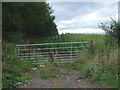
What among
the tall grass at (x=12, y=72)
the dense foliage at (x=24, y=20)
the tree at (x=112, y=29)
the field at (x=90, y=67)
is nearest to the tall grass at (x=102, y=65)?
the field at (x=90, y=67)

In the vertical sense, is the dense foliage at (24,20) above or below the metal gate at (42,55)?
above

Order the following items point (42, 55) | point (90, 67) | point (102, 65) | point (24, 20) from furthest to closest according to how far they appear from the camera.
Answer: point (24, 20), point (42, 55), point (102, 65), point (90, 67)

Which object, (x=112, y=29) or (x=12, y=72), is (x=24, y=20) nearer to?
(x=12, y=72)

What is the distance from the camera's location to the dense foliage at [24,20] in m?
6.55

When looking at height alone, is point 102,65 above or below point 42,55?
below

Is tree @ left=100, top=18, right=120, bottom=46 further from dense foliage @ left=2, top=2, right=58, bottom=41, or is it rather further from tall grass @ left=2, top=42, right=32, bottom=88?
dense foliage @ left=2, top=2, right=58, bottom=41

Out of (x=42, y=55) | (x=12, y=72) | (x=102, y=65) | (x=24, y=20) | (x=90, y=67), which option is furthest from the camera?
(x=24, y=20)

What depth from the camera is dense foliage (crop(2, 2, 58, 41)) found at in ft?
21.5

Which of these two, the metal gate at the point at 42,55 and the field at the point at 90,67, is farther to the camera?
the metal gate at the point at 42,55

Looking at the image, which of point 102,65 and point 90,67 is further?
point 102,65

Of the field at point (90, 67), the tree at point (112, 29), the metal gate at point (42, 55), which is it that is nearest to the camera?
the field at point (90, 67)

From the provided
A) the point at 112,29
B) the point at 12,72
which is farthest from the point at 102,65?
the point at 12,72

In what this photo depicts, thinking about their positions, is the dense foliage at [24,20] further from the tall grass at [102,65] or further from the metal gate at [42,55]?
the tall grass at [102,65]

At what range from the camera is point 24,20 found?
23.4ft
